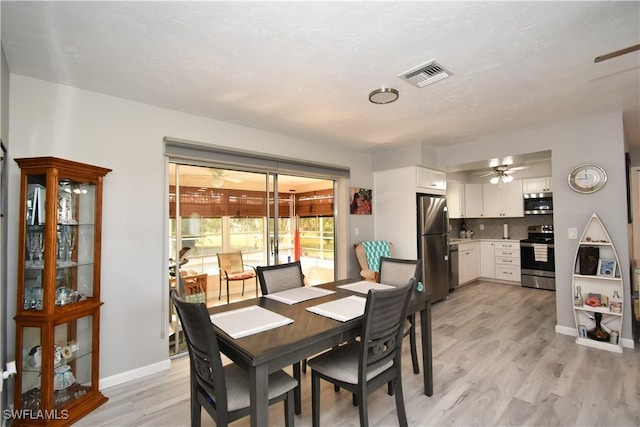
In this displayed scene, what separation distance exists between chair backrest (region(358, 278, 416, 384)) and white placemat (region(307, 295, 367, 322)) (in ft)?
0.51

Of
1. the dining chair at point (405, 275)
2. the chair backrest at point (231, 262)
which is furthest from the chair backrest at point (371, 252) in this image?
the chair backrest at point (231, 262)

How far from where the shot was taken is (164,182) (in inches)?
108

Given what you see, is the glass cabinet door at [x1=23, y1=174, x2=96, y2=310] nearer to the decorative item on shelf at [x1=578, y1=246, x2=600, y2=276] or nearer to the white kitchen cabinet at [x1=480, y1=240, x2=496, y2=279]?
the decorative item on shelf at [x1=578, y1=246, x2=600, y2=276]

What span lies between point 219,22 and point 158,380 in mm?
2738

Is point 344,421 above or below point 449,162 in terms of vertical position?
below

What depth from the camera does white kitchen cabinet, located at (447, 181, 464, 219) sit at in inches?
227

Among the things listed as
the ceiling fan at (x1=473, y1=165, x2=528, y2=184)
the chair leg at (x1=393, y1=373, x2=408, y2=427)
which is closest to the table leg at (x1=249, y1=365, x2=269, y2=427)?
the chair leg at (x1=393, y1=373, x2=408, y2=427)

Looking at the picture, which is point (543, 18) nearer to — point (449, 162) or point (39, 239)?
point (449, 162)

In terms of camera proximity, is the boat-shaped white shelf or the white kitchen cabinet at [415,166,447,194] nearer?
the boat-shaped white shelf

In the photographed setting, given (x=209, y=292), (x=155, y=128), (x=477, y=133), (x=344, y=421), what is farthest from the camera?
(x=477, y=133)

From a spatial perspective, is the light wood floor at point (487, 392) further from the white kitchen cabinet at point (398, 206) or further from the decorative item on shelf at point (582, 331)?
the white kitchen cabinet at point (398, 206)

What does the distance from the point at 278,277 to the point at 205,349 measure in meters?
1.12

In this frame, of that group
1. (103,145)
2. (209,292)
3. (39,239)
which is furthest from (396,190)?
(39,239)

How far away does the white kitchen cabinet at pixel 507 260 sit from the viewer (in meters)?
5.53
